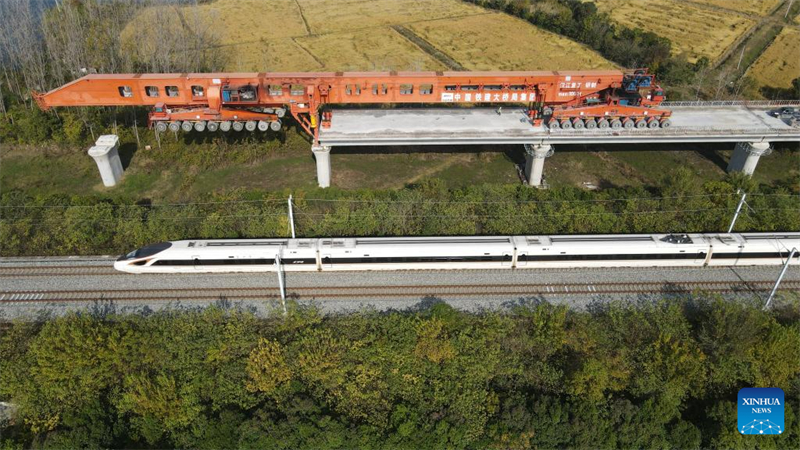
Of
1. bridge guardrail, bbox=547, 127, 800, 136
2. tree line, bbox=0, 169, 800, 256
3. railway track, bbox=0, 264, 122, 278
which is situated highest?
bridge guardrail, bbox=547, 127, 800, 136

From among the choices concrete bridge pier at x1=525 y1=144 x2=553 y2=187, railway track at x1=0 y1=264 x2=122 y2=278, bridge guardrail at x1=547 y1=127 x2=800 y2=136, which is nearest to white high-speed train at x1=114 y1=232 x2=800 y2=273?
railway track at x1=0 y1=264 x2=122 y2=278

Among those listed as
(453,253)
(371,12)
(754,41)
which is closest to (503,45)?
(371,12)

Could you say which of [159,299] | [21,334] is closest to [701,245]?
[159,299]

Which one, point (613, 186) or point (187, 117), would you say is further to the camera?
point (613, 186)

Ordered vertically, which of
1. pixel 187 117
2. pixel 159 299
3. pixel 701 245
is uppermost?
pixel 187 117

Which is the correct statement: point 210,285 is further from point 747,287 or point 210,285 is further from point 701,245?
point 747,287

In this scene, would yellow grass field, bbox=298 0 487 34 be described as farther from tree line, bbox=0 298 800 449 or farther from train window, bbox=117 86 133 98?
tree line, bbox=0 298 800 449
